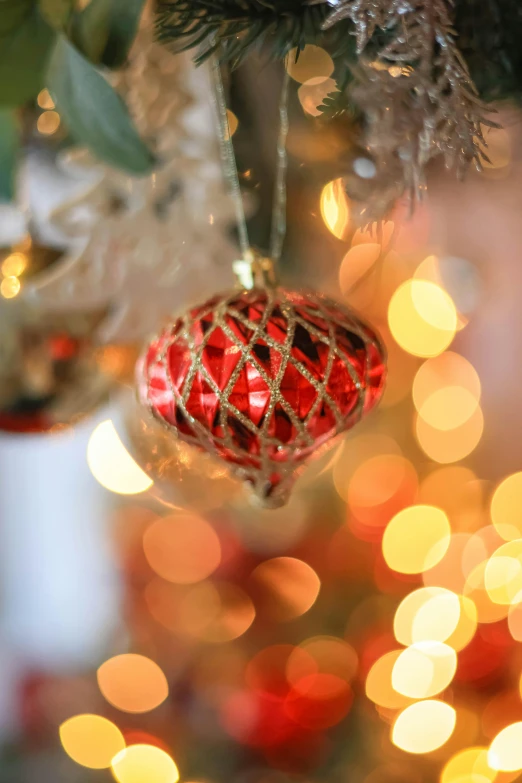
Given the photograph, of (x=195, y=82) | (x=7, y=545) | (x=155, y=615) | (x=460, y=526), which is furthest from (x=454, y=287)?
(x=7, y=545)

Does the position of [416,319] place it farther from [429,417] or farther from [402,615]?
[402,615]

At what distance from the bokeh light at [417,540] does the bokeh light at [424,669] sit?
0.33 ft

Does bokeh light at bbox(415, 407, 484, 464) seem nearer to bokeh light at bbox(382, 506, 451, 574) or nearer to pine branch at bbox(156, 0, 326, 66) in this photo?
bokeh light at bbox(382, 506, 451, 574)

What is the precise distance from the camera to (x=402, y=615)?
2.49 feet

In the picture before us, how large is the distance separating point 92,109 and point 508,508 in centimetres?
71

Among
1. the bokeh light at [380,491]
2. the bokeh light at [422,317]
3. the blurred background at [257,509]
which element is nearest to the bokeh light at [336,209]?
the blurred background at [257,509]

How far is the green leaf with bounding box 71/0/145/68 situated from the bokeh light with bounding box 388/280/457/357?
1.68 ft

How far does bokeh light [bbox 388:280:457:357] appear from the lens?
0.75m

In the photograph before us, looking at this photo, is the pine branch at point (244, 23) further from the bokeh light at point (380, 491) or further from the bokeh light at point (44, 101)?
the bokeh light at point (380, 491)

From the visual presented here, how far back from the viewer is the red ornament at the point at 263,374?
281 millimetres

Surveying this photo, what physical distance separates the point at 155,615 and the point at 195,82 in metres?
0.66

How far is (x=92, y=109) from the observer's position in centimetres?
29

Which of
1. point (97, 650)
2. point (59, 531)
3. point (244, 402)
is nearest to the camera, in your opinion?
point (244, 402)

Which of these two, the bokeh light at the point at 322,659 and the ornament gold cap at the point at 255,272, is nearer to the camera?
the ornament gold cap at the point at 255,272
